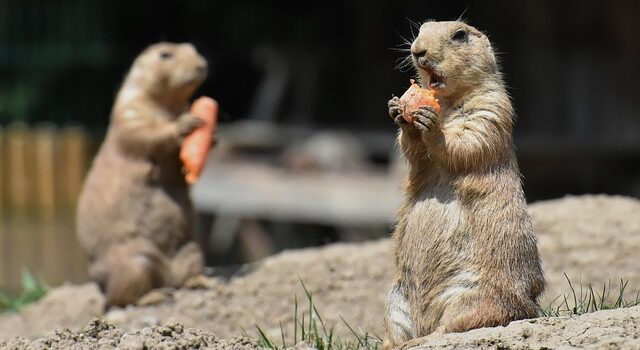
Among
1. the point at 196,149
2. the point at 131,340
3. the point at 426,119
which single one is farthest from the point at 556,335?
the point at 196,149

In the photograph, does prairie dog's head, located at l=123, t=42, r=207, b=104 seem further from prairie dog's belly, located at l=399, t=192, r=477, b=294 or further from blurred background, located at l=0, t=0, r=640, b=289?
blurred background, located at l=0, t=0, r=640, b=289

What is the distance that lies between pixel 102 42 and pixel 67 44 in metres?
0.48

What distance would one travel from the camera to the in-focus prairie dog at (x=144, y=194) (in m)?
7.84

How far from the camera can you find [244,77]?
18.1 metres

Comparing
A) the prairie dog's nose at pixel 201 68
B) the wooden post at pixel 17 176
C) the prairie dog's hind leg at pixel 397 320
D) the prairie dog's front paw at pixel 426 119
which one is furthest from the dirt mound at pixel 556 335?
the wooden post at pixel 17 176

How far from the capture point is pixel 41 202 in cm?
1351

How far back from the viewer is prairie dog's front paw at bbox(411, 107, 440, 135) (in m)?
4.77

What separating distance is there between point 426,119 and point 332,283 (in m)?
2.72

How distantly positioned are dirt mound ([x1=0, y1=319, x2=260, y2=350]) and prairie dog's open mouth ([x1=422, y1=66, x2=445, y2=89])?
1.32 metres

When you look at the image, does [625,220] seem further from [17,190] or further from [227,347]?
[17,190]

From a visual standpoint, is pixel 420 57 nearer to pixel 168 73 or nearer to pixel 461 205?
pixel 461 205

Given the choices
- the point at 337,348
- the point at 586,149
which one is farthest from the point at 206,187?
the point at 337,348

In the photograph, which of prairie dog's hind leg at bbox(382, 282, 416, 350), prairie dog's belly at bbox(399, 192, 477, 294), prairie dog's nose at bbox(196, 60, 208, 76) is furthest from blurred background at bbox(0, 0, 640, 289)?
prairie dog's belly at bbox(399, 192, 477, 294)

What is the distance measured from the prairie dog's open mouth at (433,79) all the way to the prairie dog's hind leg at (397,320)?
865 mm
